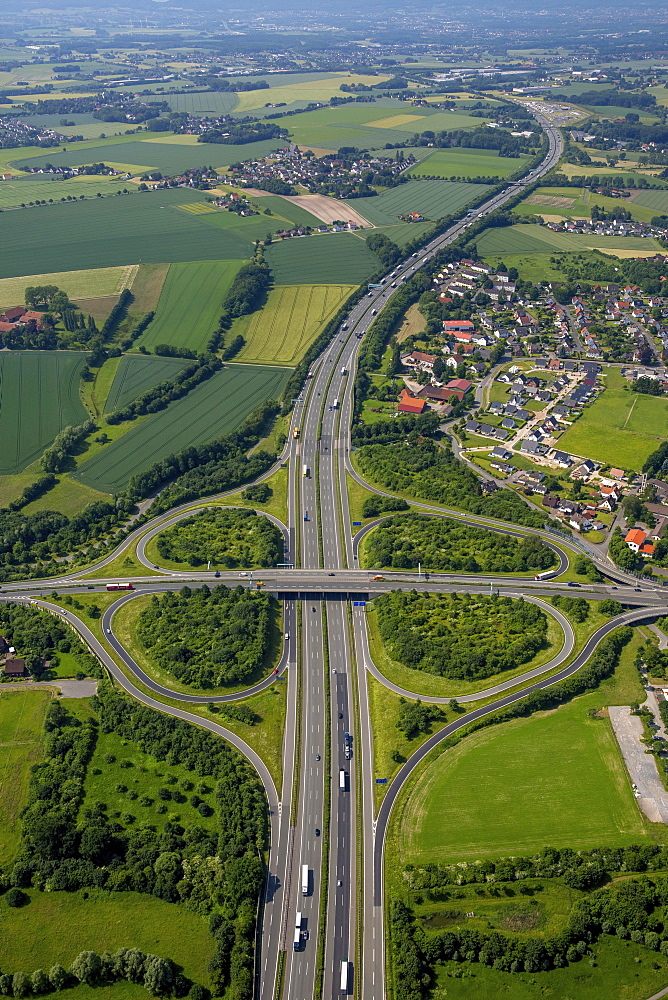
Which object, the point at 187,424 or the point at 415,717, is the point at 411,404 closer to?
the point at 187,424

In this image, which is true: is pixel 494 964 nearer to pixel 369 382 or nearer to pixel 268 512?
pixel 268 512

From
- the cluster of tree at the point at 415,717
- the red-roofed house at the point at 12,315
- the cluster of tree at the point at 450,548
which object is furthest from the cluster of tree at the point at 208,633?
the red-roofed house at the point at 12,315

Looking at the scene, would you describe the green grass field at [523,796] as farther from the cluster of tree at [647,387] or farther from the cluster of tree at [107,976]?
the cluster of tree at [647,387]

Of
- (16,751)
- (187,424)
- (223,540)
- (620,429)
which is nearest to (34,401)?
(187,424)

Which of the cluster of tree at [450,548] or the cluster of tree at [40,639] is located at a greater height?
the cluster of tree at [450,548]

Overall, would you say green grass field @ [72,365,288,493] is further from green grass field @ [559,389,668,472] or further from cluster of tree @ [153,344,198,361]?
green grass field @ [559,389,668,472]

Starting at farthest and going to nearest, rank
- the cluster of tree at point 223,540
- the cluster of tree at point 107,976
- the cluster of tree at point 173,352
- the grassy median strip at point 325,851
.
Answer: the cluster of tree at point 173,352, the cluster of tree at point 223,540, the grassy median strip at point 325,851, the cluster of tree at point 107,976

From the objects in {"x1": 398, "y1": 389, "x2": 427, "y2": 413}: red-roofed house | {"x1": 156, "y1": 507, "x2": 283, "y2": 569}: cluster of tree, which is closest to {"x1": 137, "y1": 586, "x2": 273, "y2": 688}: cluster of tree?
{"x1": 156, "y1": 507, "x2": 283, "y2": 569}: cluster of tree
